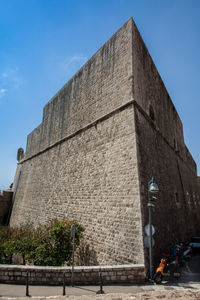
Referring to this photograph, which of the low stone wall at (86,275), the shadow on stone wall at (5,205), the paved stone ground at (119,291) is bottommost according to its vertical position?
the paved stone ground at (119,291)

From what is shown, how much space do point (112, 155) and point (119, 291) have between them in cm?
450

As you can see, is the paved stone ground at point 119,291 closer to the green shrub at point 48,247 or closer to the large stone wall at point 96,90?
the green shrub at point 48,247

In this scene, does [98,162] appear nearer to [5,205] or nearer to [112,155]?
[112,155]

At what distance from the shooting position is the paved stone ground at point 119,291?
400 centimetres

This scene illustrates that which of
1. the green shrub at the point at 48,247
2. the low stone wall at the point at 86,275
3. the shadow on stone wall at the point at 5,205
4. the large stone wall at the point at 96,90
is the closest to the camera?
the low stone wall at the point at 86,275

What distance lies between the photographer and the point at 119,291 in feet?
14.1

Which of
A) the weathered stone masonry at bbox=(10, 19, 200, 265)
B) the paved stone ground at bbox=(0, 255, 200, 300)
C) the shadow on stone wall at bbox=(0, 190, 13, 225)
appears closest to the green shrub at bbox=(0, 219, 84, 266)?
the weathered stone masonry at bbox=(10, 19, 200, 265)

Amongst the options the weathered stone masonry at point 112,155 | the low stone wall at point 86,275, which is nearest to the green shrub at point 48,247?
the weathered stone masonry at point 112,155

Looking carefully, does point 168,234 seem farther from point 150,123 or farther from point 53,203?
point 53,203

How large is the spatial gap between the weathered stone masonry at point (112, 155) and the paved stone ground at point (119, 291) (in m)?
0.98

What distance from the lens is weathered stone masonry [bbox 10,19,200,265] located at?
634 cm

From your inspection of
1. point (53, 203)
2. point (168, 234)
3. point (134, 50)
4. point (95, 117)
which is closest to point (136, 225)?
point (168, 234)

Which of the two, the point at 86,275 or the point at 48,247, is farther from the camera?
the point at 48,247

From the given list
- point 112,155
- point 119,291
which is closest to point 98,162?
point 112,155
